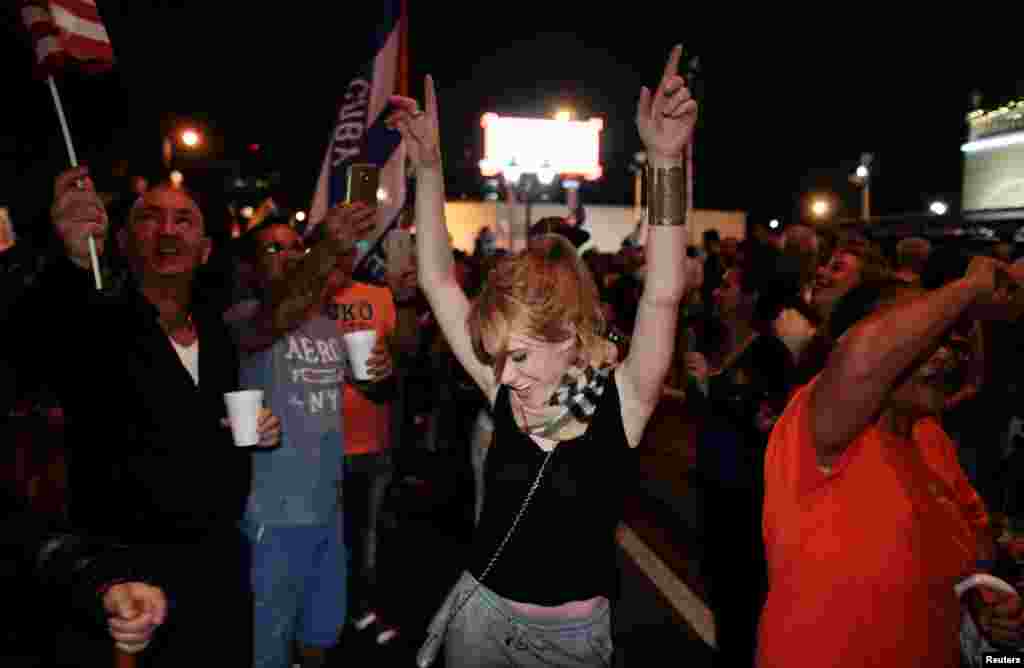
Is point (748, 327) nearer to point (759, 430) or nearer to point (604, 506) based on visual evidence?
point (759, 430)

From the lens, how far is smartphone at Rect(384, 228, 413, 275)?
507cm

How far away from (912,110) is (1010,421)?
1470 inches

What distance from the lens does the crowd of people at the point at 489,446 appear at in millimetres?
1955

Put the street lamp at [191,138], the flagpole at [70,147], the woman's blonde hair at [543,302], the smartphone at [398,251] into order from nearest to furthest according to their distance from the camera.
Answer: the woman's blonde hair at [543,302] → the flagpole at [70,147] → the smartphone at [398,251] → the street lamp at [191,138]

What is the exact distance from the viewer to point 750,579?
4957mm

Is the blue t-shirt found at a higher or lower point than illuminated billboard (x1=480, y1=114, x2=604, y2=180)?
lower

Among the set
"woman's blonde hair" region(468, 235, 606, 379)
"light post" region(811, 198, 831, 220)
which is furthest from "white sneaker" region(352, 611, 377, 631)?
"light post" region(811, 198, 831, 220)

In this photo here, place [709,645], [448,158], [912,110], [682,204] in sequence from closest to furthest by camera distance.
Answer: [682,204], [709,645], [912,110], [448,158]

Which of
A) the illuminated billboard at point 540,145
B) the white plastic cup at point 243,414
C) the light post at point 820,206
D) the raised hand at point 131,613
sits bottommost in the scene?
the raised hand at point 131,613

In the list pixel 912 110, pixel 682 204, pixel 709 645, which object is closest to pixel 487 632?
pixel 682 204

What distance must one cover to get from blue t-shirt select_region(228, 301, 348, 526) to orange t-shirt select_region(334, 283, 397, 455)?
76 centimetres

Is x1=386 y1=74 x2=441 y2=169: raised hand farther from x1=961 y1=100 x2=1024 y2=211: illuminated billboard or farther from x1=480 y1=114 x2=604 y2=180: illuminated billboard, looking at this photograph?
x1=480 y1=114 x2=604 y2=180: illuminated billboard

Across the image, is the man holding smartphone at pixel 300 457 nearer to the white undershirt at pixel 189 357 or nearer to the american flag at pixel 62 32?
the white undershirt at pixel 189 357

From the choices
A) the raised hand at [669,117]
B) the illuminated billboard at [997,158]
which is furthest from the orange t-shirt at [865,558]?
the illuminated billboard at [997,158]
